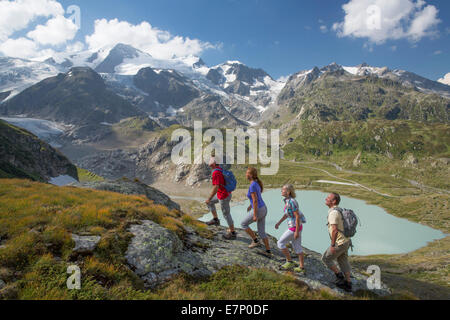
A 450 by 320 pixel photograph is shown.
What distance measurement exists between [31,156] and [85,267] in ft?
406

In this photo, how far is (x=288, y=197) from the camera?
1099 cm

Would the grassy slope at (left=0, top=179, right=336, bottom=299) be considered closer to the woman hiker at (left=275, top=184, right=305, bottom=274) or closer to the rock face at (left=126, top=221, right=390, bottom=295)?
the rock face at (left=126, top=221, right=390, bottom=295)

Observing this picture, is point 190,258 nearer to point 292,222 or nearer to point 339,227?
point 292,222

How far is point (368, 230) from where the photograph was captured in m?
109

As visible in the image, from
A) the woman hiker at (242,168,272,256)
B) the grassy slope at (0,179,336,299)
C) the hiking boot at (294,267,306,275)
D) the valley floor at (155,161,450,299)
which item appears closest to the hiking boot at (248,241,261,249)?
the woman hiker at (242,168,272,256)

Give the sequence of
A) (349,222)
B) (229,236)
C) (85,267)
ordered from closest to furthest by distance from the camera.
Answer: (85,267), (349,222), (229,236)

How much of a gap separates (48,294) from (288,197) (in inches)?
377

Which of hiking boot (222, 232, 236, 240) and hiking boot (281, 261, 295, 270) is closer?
hiking boot (281, 261, 295, 270)

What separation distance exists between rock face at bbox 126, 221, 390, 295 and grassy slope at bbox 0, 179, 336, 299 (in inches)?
20.0

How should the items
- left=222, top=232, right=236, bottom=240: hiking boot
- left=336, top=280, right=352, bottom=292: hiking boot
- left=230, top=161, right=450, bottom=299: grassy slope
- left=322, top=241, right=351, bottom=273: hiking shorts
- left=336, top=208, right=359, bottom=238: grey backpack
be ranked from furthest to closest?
1. left=230, top=161, right=450, bottom=299: grassy slope
2. left=222, top=232, right=236, bottom=240: hiking boot
3. left=336, top=280, right=352, bottom=292: hiking boot
4. left=322, top=241, right=351, bottom=273: hiking shorts
5. left=336, top=208, right=359, bottom=238: grey backpack

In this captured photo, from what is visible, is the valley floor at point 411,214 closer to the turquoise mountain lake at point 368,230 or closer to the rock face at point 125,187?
the turquoise mountain lake at point 368,230

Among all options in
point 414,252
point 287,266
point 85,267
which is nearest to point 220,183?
point 287,266

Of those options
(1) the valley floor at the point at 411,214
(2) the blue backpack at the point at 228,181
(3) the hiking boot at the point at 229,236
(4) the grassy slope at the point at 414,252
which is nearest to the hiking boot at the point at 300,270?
(3) the hiking boot at the point at 229,236

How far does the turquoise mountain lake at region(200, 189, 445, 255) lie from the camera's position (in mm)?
88125
